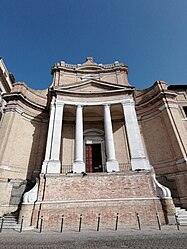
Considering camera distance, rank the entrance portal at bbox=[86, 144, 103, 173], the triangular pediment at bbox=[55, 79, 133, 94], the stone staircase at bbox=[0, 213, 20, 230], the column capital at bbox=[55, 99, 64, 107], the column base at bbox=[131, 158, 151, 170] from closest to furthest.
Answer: the stone staircase at bbox=[0, 213, 20, 230] → the column base at bbox=[131, 158, 151, 170] → the column capital at bbox=[55, 99, 64, 107] → the entrance portal at bbox=[86, 144, 103, 173] → the triangular pediment at bbox=[55, 79, 133, 94]

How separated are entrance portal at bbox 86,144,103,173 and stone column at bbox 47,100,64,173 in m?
4.30

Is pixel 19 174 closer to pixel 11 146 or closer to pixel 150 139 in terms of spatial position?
pixel 11 146

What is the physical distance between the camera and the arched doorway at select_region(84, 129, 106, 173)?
15.1 m

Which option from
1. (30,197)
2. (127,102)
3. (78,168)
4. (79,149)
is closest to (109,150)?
(79,149)

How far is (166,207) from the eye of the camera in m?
8.84

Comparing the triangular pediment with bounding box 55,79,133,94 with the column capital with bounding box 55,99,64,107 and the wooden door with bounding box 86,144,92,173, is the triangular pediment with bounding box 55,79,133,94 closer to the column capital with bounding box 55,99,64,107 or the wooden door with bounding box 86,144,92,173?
the column capital with bounding box 55,99,64,107

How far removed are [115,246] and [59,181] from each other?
5732 mm

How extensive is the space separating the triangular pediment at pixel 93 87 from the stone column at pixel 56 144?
2.16 m

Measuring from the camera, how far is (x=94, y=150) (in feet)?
53.3

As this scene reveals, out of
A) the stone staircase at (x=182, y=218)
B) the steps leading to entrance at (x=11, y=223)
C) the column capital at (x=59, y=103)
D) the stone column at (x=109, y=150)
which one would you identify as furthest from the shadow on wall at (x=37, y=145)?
the stone staircase at (x=182, y=218)

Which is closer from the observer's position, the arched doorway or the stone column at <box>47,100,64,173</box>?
the stone column at <box>47,100,64,173</box>

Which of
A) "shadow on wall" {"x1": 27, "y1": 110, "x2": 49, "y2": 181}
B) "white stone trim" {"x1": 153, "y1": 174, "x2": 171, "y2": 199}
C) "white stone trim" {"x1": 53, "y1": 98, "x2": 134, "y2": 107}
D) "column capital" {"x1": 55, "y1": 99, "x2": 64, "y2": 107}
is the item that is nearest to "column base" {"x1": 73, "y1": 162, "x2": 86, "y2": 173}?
"white stone trim" {"x1": 153, "y1": 174, "x2": 171, "y2": 199}

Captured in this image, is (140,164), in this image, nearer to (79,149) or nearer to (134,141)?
(134,141)

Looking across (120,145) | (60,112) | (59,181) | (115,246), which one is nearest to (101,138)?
(120,145)
